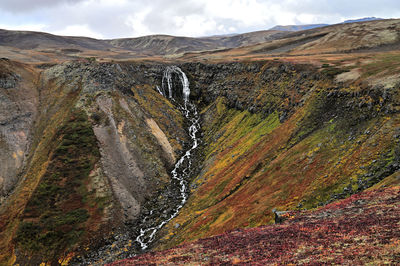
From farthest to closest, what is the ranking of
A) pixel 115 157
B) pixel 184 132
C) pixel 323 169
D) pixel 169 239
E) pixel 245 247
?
1. pixel 184 132
2. pixel 115 157
3. pixel 169 239
4. pixel 323 169
5. pixel 245 247

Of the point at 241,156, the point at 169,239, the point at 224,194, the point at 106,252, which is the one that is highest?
the point at 241,156

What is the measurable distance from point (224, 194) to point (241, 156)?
37.4 feet

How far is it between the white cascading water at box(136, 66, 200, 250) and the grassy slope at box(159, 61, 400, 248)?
11.0 ft

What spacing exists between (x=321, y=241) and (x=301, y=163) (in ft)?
71.1

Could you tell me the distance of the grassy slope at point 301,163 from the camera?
30094 millimetres

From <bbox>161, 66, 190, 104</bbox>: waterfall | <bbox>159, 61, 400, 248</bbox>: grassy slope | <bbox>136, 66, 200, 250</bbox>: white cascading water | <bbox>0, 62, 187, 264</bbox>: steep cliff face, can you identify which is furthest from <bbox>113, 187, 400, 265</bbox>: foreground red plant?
<bbox>161, 66, 190, 104</bbox>: waterfall

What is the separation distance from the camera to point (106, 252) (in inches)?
1731

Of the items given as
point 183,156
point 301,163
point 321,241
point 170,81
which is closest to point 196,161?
point 183,156

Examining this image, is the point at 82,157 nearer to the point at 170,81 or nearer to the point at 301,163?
the point at 301,163

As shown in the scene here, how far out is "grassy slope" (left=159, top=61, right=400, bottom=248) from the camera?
30.1m

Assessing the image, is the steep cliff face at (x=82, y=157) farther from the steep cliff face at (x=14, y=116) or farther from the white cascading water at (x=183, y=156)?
the white cascading water at (x=183, y=156)

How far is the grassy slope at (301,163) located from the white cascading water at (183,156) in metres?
3.36

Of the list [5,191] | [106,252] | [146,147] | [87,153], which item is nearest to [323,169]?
[106,252]

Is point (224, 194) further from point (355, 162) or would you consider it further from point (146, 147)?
point (146, 147)
